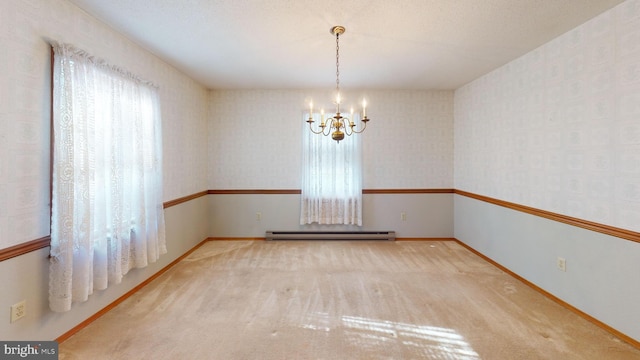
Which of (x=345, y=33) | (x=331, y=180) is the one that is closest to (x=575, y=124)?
(x=345, y=33)

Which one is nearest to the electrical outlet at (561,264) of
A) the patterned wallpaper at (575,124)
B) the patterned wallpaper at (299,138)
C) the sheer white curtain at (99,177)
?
the patterned wallpaper at (575,124)

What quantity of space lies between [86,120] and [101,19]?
100 centimetres

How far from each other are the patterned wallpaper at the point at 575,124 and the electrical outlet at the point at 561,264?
18.4 inches

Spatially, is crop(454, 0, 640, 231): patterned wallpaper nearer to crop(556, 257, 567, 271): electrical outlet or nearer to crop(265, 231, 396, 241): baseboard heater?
crop(556, 257, 567, 271): electrical outlet

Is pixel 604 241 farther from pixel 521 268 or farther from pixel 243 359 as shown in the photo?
pixel 243 359

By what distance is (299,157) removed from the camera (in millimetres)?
4984

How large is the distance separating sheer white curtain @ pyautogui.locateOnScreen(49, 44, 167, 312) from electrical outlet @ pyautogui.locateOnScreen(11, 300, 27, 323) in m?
0.14

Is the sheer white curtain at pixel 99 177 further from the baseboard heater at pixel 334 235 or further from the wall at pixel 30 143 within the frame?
the baseboard heater at pixel 334 235

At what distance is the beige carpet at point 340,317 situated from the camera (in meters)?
2.06

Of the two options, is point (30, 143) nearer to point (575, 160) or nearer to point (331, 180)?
point (331, 180)

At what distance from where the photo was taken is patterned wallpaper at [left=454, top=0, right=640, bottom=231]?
218cm

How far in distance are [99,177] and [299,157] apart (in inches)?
→ 118

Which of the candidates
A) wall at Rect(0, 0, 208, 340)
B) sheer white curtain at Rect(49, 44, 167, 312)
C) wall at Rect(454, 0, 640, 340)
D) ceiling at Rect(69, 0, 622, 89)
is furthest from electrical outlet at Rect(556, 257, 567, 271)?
wall at Rect(0, 0, 208, 340)

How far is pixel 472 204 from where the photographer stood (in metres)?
4.44
